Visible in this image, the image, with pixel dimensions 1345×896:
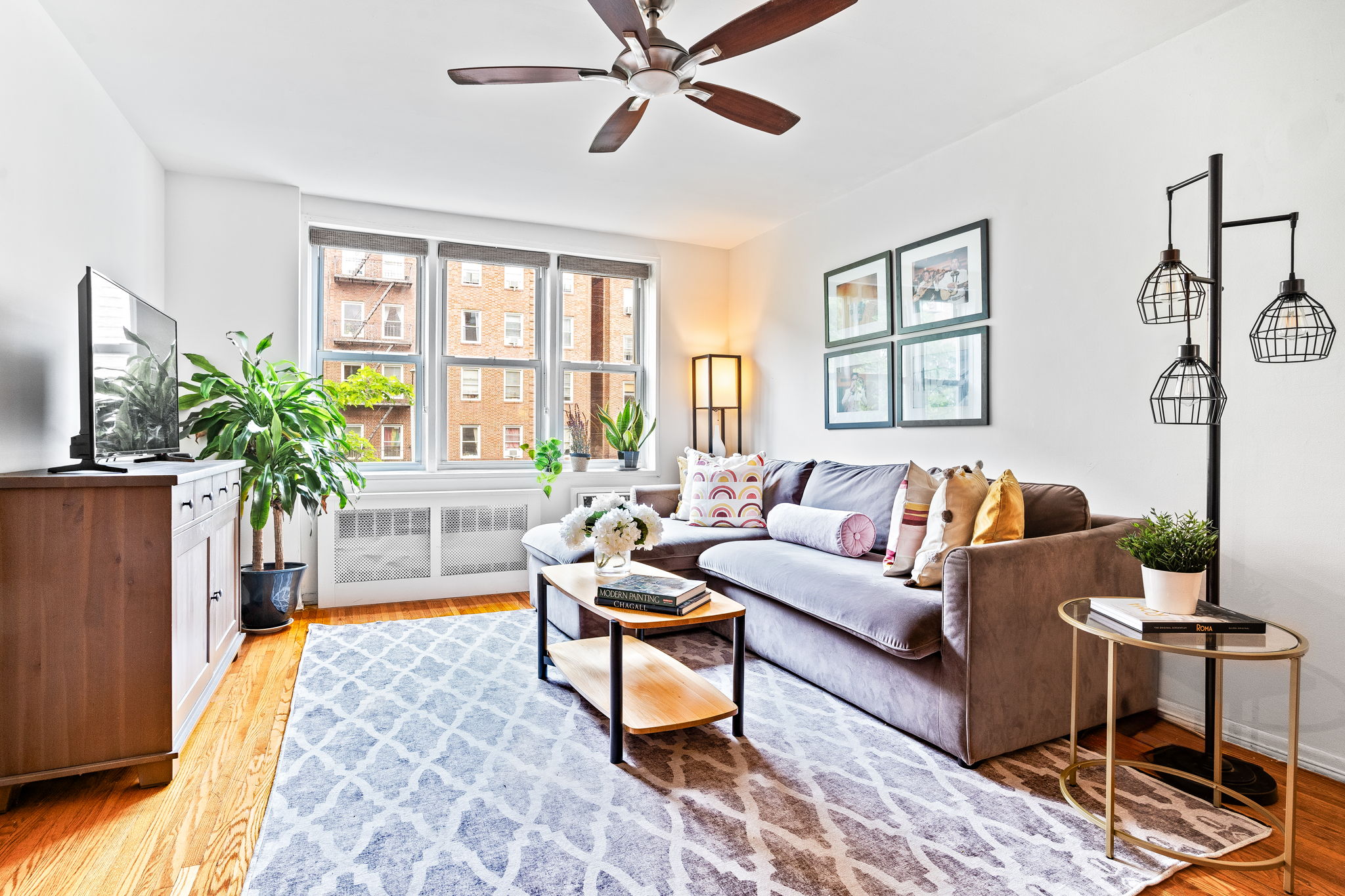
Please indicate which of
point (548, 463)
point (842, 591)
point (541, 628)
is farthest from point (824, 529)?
point (548, 463)

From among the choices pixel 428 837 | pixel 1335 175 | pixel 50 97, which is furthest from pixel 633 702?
pixel 50 97

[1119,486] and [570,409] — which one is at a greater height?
[570,409]

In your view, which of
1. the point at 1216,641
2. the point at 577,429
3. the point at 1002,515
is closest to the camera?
the point at 1216,641

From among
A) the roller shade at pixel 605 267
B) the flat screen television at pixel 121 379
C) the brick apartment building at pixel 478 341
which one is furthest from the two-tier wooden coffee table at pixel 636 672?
the roller shade at pixel 605 267

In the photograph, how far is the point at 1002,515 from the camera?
2.47 metres

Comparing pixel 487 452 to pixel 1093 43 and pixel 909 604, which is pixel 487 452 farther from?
pixel 1093 43

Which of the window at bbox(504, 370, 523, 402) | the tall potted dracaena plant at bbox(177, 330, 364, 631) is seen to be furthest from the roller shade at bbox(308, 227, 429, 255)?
the window at bbox(504, 370, 523, 402)

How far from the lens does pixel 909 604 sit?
7.63 ft

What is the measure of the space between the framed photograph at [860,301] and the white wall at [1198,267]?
26 cm

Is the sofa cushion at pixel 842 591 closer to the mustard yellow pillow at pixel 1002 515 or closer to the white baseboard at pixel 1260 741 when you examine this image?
the mustard yellow pillow at pixel 1002 515

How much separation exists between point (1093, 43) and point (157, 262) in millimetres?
4480

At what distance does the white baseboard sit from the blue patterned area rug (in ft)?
1.75

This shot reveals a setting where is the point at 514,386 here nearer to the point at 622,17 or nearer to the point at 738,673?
the point at 738,673

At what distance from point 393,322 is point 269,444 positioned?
4.47ft
